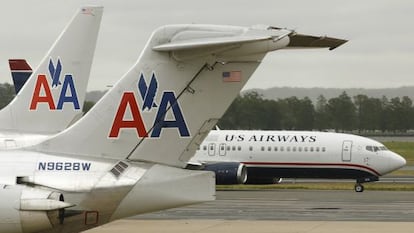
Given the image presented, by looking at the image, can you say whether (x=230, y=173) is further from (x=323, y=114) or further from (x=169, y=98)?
(x=323, y=114)

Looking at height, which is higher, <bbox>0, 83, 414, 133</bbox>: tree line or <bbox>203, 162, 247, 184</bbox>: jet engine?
<bbox>0, 83, 414, 133</bbox>: tree line

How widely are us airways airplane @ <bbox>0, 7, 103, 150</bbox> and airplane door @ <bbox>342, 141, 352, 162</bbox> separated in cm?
1851

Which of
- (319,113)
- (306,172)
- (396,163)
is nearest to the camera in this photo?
(396,163)

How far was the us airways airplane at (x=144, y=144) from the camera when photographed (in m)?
16.2

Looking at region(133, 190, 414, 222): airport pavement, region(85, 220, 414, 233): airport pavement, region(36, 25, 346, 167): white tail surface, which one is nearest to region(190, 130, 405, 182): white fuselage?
region(133, 190, 414, 222): airport pavement

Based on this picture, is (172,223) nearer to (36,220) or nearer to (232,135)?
(36,220)

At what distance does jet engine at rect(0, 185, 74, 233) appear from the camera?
15945mm

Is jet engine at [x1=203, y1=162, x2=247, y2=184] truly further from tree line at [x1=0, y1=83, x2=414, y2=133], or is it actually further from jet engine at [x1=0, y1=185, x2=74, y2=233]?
jet engine at [x1=0, y1=185, x2=74, y2=233]

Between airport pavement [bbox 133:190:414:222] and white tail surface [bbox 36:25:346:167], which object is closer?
white tail surface [bbox 36:25:346:167]

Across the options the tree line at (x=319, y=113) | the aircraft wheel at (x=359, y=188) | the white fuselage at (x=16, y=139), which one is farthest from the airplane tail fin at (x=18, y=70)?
the tree line at (x=319, y=113)

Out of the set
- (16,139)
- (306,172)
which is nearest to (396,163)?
(306,172)

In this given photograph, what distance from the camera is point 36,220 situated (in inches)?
627

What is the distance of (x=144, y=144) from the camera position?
56.0ft

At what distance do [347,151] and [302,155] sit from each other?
6.55 feet
